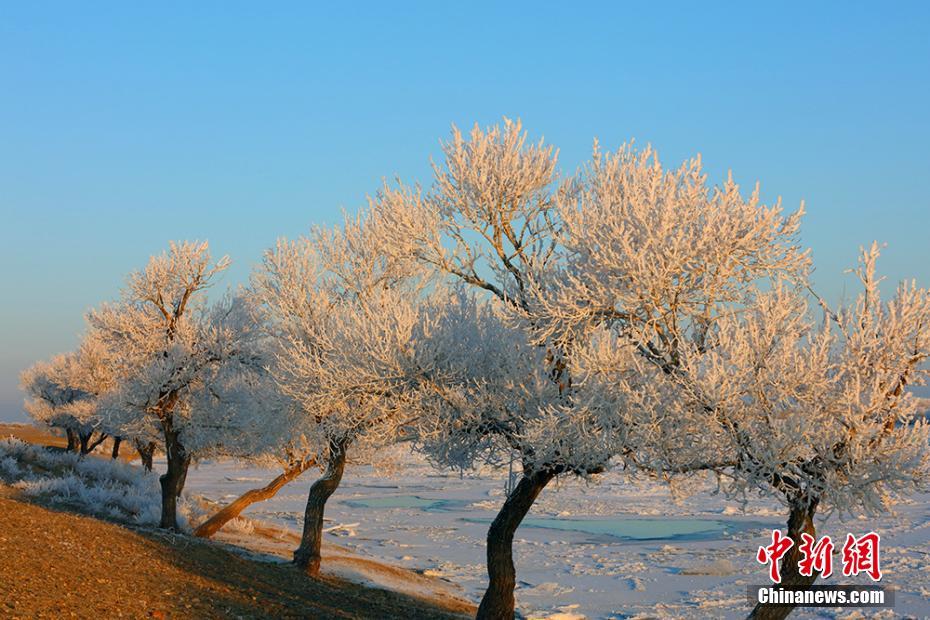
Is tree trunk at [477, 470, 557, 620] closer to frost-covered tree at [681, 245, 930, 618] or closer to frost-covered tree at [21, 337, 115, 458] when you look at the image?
frost-covered tree at [681, 245, 930, 618]

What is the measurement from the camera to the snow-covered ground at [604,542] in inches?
843

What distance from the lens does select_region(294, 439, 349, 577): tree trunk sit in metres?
20.5

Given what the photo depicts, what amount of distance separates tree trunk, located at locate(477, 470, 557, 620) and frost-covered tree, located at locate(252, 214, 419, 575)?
99.8 inches

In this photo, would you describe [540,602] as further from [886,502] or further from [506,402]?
[886,502]

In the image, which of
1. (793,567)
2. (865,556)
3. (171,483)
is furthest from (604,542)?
(793,567)

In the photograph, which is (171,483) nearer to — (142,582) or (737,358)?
(142,582)

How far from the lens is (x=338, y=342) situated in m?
15.5

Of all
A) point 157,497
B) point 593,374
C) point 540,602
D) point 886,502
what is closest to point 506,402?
point 593,374

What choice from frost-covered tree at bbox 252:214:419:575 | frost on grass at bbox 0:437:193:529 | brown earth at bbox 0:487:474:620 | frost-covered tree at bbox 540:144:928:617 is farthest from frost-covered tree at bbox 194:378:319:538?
frost-covered tree at bbox 540:144:928:617

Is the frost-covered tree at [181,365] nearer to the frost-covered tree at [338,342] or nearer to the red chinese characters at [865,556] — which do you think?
the frost-covered tree at [338,342]

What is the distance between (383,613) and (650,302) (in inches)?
312

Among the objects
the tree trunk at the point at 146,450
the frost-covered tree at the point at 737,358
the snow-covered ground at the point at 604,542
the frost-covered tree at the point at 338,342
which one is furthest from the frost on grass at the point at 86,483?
the frost-covered tree at the point at 737,358

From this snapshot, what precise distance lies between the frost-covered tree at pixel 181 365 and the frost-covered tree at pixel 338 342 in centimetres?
160

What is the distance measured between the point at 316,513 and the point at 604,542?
1428 cm
